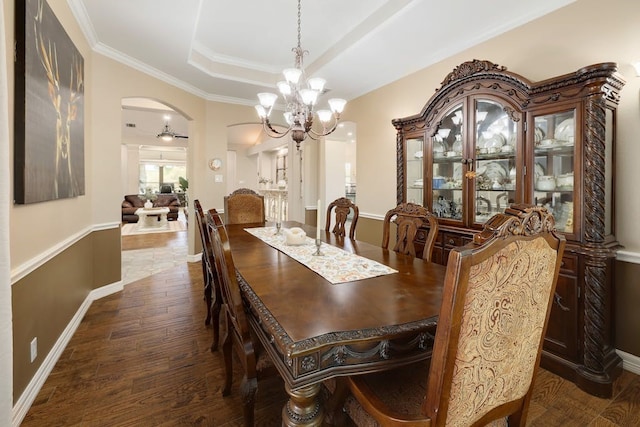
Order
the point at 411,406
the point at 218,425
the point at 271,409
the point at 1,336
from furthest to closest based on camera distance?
the point at 271,409, the point at 218,425, the point at 1,336, the point at 411,406

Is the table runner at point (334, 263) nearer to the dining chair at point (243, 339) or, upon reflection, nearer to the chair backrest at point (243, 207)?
the dining chair at point (243, 339)

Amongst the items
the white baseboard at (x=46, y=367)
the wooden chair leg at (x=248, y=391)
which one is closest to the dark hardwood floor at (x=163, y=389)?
the white baseboard at (x=46, y=367)

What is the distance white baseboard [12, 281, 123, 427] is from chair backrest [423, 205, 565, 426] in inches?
80.9

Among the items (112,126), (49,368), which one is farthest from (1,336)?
(112,126)

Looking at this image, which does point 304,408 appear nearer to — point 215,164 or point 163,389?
point 163,389

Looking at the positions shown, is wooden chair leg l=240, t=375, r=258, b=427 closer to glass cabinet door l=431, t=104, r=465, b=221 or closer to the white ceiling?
glass cabinet door l=431, t=104, r=465, b=221

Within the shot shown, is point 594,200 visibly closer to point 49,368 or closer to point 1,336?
point 1,336

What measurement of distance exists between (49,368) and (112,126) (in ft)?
8.11

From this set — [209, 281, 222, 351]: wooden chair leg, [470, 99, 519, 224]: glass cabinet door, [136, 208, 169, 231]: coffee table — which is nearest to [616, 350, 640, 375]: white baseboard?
[470, 99, 519, 224]: glass cabinet door

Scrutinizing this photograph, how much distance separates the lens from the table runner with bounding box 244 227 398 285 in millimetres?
1550

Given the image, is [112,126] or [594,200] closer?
[594,200]

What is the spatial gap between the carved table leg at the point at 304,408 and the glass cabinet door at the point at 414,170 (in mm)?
2424

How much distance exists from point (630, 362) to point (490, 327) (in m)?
2.09

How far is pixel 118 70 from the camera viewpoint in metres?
3.34
